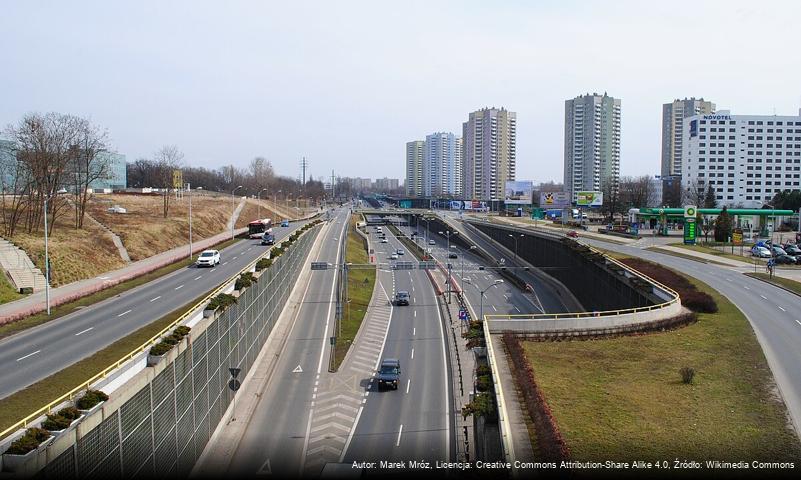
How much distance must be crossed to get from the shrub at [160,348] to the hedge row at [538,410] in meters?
12.3

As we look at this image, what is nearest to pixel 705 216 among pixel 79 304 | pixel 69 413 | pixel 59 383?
pixel 79 304

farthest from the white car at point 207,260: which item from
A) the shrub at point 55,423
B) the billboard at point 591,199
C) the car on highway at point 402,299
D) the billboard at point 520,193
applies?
the billboard at point 520,193

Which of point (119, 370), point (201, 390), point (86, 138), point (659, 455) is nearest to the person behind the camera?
point (119, 370)

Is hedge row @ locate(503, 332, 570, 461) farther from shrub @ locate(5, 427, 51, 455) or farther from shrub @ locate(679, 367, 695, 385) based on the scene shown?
shrub @ locate(5, 427, 51, 455)

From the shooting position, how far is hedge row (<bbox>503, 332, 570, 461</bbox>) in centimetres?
1961

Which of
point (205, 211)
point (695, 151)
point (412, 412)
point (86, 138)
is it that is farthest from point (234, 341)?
point (695, 151)

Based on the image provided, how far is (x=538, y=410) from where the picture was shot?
78.2 ft

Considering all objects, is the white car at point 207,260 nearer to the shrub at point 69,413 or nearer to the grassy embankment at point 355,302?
the grassy embankment at point 355,302

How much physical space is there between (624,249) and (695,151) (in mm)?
103940

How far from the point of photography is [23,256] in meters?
47.0

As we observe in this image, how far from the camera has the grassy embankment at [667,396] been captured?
67.1 feet

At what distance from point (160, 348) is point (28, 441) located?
23.3 feet

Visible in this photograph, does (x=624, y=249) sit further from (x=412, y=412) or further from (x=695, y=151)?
(x=695, y=151)

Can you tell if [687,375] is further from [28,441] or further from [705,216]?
[705,216]
